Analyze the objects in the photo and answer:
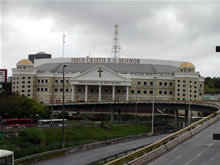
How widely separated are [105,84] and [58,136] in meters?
79.7

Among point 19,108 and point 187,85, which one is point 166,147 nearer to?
Answer: point 19,108

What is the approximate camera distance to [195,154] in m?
28.9

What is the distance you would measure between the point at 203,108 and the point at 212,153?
83762 millimetres

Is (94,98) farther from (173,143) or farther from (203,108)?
(173,143)

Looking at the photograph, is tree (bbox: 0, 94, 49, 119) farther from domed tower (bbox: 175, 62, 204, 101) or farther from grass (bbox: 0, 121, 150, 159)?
domed tower (bbox: 175, 62, 204, 101)

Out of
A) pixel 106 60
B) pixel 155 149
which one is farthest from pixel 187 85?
pixel 155 149

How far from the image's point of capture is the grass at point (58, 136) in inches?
2134

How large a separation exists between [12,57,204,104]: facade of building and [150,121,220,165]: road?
111235 millimetres

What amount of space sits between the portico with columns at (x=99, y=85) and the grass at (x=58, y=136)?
146 ft

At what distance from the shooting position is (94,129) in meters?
85.0

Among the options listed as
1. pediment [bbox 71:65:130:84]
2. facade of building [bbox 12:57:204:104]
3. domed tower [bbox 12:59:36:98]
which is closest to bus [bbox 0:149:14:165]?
facade of building [bbox 12:57:204:104]

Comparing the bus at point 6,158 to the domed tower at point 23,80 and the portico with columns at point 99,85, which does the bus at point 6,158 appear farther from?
the domed tower at point 23,80

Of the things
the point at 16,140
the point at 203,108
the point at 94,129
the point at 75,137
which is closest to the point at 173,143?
the point at 16,140

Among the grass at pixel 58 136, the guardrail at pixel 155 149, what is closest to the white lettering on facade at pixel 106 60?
the grass at pixel 58 136
